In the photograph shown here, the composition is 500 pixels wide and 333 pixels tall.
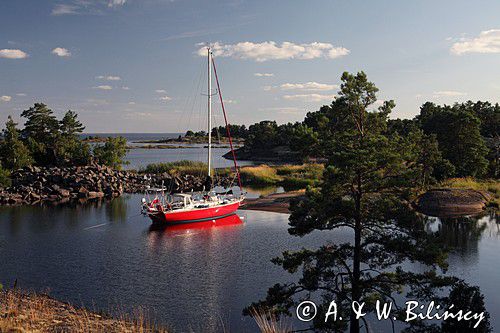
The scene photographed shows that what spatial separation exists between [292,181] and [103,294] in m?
47.5

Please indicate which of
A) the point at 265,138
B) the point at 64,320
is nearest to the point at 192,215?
the point at 64,320

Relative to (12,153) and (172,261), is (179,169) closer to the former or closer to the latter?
(12,153)

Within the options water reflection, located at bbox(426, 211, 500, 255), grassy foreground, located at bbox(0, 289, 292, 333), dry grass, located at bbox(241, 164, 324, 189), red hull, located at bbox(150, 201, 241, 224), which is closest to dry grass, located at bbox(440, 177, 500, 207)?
water reflection, located at bbox(426, 211, 500, 255)

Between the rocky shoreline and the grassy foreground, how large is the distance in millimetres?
36002

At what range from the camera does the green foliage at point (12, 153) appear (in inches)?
2504

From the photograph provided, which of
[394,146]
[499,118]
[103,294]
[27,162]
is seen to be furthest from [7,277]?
[499,118]

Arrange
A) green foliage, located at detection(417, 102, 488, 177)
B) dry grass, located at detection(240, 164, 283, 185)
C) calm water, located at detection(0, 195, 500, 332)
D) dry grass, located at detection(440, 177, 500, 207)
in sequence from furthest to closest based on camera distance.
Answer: dry grass, located at detection(240, 164, 283, 185)
green foliage, located at detection(417, 102, 488, 177)
dry grass, located at detection(440, 177, 500, 207)
calm water, located at detection(0, 195, 500, 332)

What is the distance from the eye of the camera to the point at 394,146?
15203 millimetres

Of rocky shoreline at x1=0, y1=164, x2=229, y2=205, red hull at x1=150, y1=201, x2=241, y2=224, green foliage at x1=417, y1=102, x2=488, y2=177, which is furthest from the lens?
rocky shoreline at x1=0, y1=164, x2=229, y2=205

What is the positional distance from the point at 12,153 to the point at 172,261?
47.2 meters

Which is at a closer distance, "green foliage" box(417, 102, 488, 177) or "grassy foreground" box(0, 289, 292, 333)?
"grassy foreground" box(0, 289, 292, 333)

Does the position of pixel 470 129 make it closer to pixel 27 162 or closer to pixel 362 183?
pixel 362 183

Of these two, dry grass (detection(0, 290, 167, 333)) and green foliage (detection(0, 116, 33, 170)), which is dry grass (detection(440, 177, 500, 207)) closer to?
dry grass (detection(0, 290, 167, 333))

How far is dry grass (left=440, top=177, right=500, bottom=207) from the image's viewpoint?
162ft
